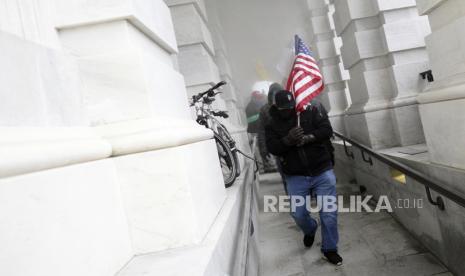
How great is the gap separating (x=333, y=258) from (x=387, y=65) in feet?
9.96

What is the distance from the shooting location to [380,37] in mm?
5516

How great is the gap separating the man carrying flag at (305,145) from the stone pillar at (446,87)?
3.52ft

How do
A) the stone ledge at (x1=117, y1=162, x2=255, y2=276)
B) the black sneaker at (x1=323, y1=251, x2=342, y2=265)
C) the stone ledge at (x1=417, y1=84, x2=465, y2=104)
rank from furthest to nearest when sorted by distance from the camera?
1. the black sneaker at (x1=323, y1=251, x2=342, y2=265)
2. the stone ledge at (x1=417, y1=84, x2=465, y2=104)
3. the stone ledge at (x1=117, y1=162, x2=255, y2=276)

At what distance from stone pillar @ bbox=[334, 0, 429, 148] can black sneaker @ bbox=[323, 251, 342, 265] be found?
6.73 ft

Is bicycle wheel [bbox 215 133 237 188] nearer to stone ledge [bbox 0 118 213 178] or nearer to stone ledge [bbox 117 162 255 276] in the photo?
stone ledge [bbox 0 118 213 178]

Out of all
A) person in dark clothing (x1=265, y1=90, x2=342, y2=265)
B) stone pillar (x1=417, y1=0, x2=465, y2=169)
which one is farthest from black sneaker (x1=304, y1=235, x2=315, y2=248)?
stone pillar (x1=417, y1=0, x2=465, y2=169)

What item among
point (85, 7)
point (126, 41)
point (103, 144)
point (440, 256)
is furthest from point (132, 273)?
point (440, 256)

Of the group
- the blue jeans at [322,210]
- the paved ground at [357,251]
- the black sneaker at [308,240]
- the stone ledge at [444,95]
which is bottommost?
the paved ground at [357,251]

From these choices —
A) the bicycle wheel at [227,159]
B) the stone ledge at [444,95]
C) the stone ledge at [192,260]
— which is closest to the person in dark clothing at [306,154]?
the bicycle wheel at [227,159]

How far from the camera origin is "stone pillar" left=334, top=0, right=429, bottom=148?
201 inches

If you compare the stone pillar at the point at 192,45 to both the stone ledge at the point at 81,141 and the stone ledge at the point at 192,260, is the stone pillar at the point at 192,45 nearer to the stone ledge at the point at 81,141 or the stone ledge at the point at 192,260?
the stone ledge at the point at 81,141

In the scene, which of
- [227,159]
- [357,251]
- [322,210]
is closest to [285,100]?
[227,159]

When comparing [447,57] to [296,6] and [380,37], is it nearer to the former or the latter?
[380,37]

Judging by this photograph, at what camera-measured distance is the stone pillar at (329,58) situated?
8844 mm
